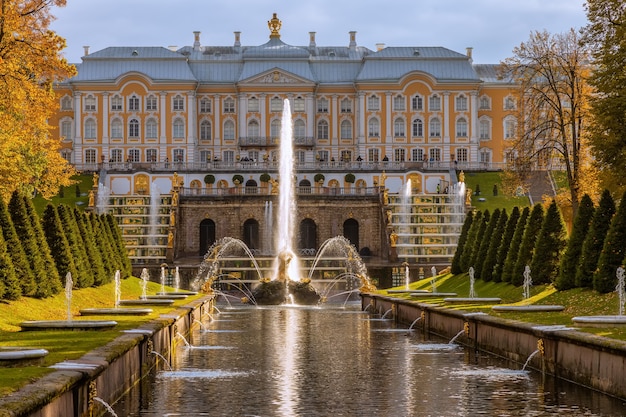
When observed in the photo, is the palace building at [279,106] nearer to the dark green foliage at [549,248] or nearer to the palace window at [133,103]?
the palace window at [133,103]

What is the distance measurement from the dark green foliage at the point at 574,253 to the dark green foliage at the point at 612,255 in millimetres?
1782

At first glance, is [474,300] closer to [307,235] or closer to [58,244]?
[58,244]

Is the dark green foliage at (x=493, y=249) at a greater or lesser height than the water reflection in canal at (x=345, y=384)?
greater

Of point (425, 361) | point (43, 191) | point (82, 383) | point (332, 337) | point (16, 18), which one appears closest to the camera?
point (82, 383)

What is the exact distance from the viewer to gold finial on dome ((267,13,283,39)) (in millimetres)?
97625

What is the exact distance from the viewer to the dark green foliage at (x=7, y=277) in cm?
2050

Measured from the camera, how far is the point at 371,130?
9231 centimetres

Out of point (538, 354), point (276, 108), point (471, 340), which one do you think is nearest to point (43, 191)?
point (471, 340)

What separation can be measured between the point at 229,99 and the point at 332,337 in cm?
7150

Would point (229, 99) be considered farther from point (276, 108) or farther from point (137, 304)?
point (137, 304)

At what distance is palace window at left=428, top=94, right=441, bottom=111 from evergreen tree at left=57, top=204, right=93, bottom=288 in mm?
63262

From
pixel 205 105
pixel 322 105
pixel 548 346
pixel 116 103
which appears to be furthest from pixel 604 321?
pixel 205 105

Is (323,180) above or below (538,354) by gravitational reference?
above

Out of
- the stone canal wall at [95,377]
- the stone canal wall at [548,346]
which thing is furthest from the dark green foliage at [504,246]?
the stone canal wall at [95,377]
